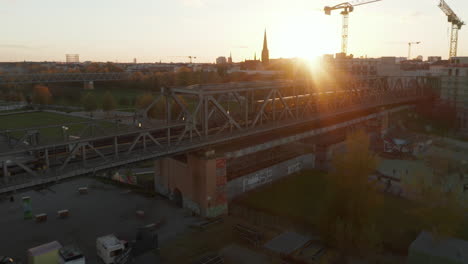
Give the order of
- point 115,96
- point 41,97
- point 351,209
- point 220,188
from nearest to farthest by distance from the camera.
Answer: point 351,209
point 220,188
point 41,97
point 115,96

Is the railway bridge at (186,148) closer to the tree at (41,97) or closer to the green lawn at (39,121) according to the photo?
the green lawn at (39,121)

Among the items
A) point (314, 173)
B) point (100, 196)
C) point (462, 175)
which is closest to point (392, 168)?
point (462, 175)

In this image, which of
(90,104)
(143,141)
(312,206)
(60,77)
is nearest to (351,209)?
(312,206)

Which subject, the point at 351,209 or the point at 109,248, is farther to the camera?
the point at 109,248

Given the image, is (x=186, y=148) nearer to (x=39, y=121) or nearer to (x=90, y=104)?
(x=39, y=121)

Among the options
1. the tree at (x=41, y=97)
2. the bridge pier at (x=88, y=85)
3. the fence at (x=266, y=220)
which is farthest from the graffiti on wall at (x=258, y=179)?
the bridge pier at (x=88, y=85)

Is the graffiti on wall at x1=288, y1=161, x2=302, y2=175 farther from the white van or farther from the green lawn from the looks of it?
the green lawn

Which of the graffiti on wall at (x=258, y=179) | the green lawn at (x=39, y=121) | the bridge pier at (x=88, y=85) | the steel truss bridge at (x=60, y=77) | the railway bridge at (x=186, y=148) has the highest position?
the steel truss bridge at (x=60, y=77)
